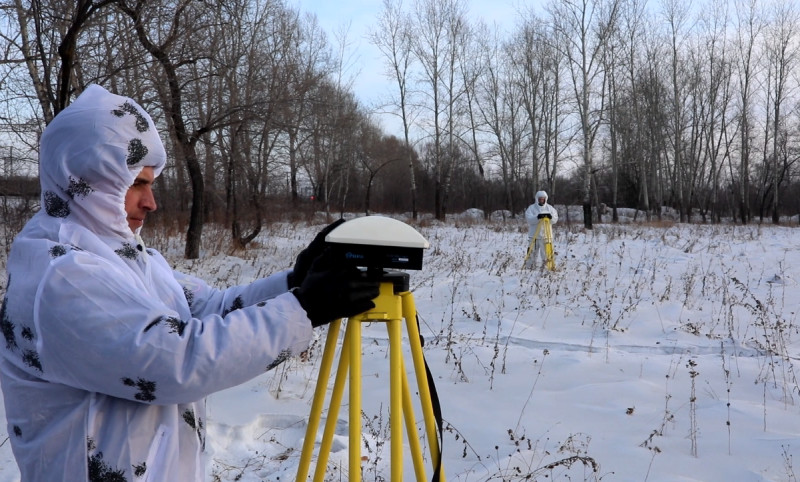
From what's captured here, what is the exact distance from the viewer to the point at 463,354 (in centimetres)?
463

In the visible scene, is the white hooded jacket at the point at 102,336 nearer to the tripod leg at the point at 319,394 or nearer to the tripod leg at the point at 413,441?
the tripod leg at the point at 319,394

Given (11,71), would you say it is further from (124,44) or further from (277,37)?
(277,37)

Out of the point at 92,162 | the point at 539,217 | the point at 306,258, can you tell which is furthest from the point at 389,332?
the point at 539,217

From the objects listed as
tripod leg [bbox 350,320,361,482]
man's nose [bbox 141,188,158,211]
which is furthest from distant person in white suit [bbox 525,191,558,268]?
man's nose [bbox 141,188,158,211]

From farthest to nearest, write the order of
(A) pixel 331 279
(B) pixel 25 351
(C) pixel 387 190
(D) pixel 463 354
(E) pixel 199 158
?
(C) pixel 387 190 → (E) pixel 199 158 → (D) pixel 463 354 → (A) pixel 331 279 → (B) pixel 25 351

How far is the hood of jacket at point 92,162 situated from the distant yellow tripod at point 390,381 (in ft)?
2.06

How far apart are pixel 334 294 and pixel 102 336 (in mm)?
451

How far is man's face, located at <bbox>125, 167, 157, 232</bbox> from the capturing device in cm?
128

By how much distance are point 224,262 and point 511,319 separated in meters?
6.13

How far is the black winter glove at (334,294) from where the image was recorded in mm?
1186

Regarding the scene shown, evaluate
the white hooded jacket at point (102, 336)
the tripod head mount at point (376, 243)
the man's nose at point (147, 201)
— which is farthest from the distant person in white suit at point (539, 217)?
the white hooded jacket at point (102, 336)

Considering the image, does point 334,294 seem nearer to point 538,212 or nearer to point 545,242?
point 545,242

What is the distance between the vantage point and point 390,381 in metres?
1.58

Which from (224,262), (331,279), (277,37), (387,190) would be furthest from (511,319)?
(387,190)
